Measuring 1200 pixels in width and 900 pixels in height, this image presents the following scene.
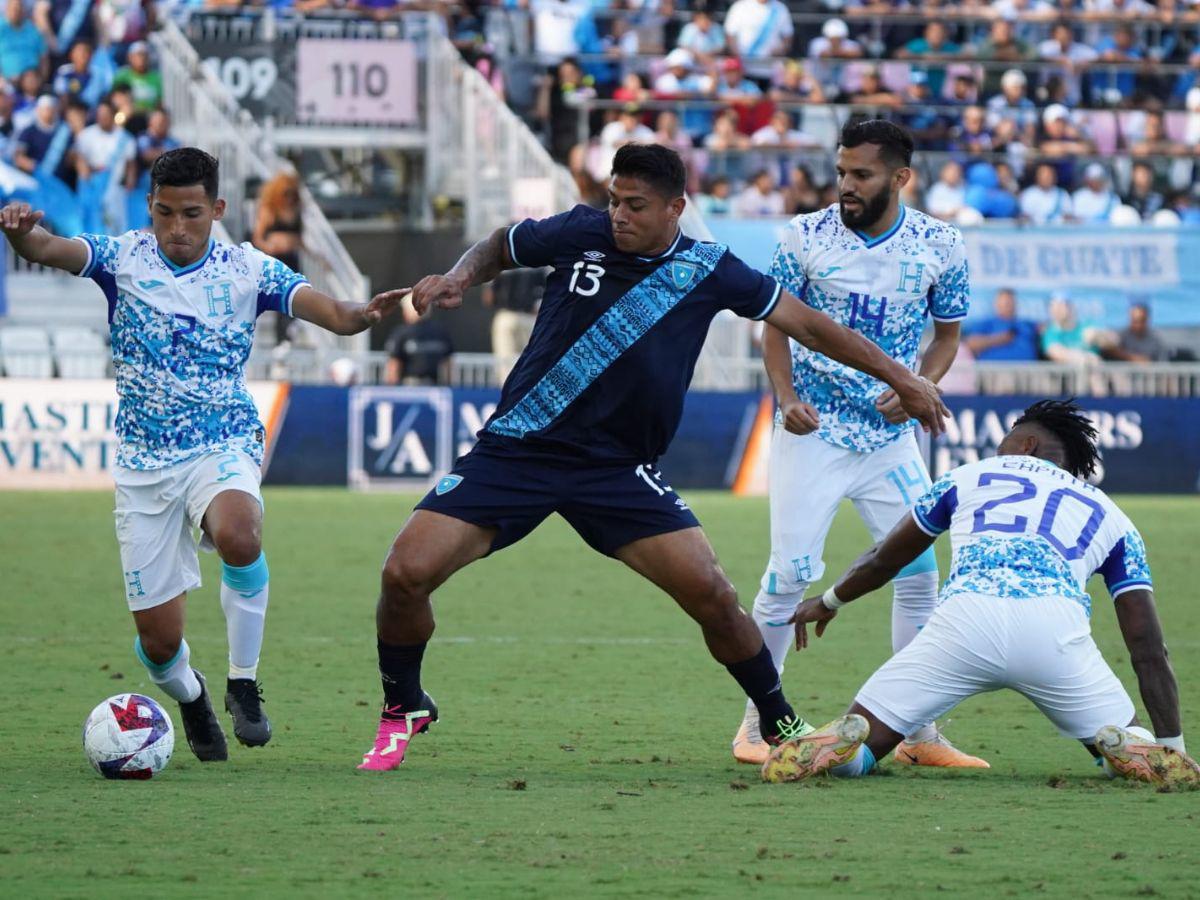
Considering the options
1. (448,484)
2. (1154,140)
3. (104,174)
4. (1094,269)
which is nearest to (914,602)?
(448,484)

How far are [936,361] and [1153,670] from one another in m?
1.66

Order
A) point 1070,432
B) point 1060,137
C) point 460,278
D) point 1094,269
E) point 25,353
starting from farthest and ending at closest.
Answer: point 1060,137, point 1094,269, point 25,353, point 1070,432, point 460,278

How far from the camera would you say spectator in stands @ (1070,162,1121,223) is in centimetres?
2566

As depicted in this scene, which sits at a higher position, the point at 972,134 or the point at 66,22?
the point at 66,22

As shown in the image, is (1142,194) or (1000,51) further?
(1000,51)

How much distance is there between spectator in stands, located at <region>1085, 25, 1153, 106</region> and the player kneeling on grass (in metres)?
22.3

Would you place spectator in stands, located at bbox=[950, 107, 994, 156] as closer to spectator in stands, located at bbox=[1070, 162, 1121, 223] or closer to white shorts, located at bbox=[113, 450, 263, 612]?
spectator in stands, located at bbox=[1070, 162, 1121, 223]

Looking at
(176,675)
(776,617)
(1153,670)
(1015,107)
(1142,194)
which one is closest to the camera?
(1153,670)

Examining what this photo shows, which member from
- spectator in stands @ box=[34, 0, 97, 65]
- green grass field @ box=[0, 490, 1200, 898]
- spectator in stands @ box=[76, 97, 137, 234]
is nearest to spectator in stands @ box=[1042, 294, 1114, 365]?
spectator in stands @ box=[76, 97, 137, 234]

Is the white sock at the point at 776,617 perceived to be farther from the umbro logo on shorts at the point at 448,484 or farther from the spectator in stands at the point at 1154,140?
the spectator in stands at the point at 1154,140

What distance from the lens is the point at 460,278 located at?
22.1 feet

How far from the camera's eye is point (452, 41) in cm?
2708

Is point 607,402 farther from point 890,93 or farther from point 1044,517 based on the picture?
point 890,93

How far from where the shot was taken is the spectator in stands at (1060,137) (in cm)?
2620
